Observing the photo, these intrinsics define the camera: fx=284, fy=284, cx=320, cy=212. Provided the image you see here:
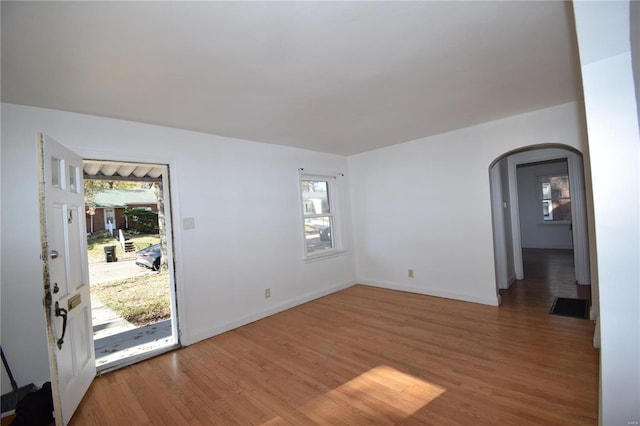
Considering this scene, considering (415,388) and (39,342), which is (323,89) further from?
(39,342)

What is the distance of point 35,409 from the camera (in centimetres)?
196

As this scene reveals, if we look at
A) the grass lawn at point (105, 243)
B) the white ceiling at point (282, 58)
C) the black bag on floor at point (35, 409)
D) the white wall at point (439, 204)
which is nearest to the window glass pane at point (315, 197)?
the white wall at point (439, 204)

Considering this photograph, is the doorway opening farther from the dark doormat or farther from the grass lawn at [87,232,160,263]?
the dark doormat

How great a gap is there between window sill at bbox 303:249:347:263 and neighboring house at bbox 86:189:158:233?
16.6 ft

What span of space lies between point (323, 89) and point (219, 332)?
2.93m

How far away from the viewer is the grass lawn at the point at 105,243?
23.3 feet

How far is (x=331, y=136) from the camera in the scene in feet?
12.7

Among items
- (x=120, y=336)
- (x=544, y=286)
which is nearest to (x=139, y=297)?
(x=120, y=336)

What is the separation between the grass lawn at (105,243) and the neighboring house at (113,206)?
20 cm

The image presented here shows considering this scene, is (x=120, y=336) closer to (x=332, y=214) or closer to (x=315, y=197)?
(x=315, y=197)

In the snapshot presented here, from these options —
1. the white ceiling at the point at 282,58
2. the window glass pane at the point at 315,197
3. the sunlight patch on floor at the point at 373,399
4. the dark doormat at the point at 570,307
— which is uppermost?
the white ceiling at the point at 282,58

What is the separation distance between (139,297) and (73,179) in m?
3.45

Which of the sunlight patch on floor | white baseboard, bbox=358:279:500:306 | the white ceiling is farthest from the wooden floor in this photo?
the white ceiling

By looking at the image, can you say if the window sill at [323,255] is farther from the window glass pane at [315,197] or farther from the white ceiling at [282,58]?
the white ceiling at [282,58]
